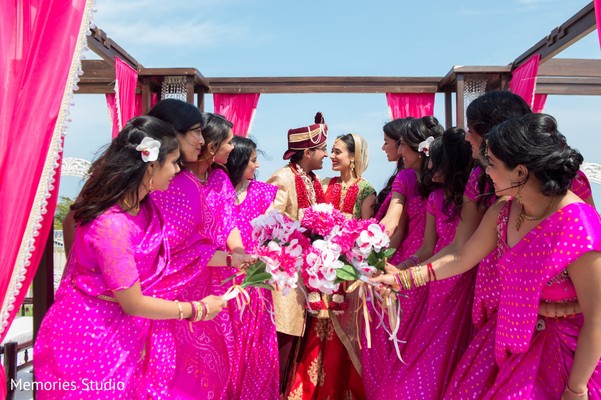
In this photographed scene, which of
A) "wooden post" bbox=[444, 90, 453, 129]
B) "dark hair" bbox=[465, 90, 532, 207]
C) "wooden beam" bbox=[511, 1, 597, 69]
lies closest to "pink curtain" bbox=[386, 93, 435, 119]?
"wooden post" bbox=[444, 90, 453, 129]

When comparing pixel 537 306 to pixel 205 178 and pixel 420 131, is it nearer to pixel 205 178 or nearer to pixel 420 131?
pixel 420 131

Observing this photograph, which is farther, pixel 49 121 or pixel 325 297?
pixel 325 297

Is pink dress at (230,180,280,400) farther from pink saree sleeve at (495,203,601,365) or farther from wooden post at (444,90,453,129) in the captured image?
wooden post at (444,90,453,129)

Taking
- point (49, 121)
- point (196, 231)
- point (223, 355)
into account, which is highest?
point (49, 121)

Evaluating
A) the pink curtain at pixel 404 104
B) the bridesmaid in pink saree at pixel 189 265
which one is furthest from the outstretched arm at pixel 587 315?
the pink curtain at pixel 404 104

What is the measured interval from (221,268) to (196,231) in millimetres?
472

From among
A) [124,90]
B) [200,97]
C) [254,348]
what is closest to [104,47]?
[124,90]

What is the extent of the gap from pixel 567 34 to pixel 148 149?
430 centimetres

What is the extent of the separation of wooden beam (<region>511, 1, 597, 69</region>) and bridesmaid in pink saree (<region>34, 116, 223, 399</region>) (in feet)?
11.8

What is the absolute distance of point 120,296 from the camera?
6.56 feet

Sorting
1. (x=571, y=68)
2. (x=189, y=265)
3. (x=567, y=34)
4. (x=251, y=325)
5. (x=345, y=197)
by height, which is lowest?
(x=251, y=325)

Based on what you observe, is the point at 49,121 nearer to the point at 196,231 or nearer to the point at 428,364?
the point at 196,231

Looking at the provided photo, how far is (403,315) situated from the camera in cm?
285

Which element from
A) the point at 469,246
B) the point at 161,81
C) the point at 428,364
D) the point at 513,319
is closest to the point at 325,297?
the point at 428,364
